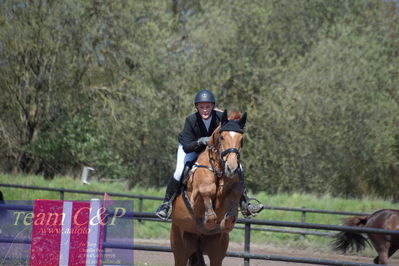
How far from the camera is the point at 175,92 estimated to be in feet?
80.6

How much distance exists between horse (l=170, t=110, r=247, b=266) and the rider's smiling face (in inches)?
Result: 18.7

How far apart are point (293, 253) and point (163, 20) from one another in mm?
13702

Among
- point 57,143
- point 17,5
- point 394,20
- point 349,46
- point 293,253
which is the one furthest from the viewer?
point 394,20

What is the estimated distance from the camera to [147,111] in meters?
24.1

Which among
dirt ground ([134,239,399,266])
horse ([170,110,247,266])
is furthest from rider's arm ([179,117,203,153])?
dirt ground ([134,239,399,266])

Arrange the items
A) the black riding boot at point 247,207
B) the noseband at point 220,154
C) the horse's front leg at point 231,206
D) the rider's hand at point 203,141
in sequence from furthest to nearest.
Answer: the rider's hand at point 203,141 < the black riding boot at point 247,207 < the horse's front leg at point 231,206 < the noseband at point 220,154

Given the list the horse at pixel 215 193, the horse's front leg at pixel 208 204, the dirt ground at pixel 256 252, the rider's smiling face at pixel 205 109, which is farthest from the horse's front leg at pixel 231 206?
the dirt ground at pixel 256 252

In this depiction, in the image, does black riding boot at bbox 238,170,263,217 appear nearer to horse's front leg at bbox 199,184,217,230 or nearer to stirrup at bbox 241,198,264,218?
stirrup at bbox 241,198,264,218

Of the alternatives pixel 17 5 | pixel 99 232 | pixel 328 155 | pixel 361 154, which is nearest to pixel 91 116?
pixel 17 5

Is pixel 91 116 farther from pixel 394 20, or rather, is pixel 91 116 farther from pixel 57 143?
pixel 394 20

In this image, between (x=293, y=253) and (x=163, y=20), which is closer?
(x=293, y=253)

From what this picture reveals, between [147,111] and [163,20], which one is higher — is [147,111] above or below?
below

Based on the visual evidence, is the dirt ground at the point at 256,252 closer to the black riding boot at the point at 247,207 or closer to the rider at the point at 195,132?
the rider at the point at 195,132

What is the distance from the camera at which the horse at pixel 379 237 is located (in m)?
11.1
